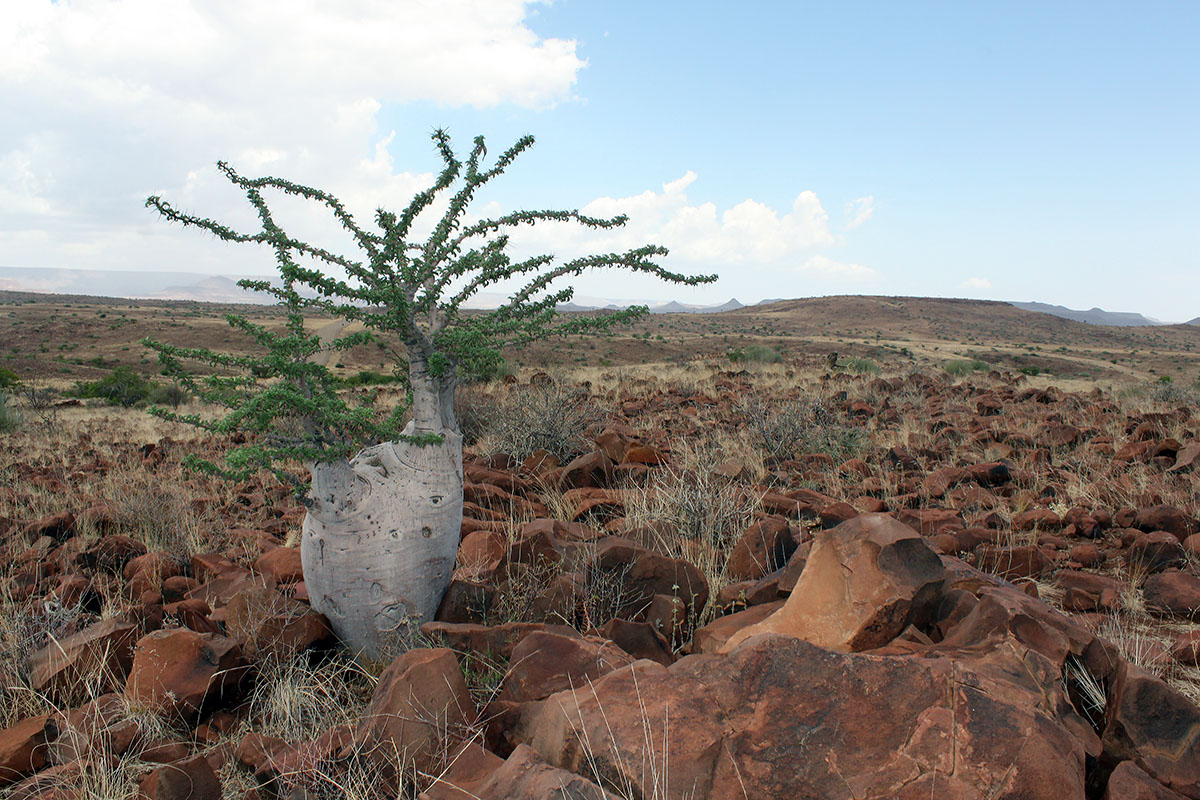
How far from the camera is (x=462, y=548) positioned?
12.4ft

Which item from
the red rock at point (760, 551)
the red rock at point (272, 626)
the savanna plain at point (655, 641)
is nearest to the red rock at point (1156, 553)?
the savanna plain at point (655, 641)

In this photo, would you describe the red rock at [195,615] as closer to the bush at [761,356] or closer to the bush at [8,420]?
the bush at [8,420]

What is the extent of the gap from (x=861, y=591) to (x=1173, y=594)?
1.89m

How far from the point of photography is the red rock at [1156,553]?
3609 millimetres

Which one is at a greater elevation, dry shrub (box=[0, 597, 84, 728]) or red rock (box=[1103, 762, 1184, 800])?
red rock (box=[1103, 762, 1184, 800])

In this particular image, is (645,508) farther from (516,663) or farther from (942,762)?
(942,762)

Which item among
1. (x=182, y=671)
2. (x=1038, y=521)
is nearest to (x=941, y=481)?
(x=1038, y=521)

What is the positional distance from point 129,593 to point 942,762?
12.6ft

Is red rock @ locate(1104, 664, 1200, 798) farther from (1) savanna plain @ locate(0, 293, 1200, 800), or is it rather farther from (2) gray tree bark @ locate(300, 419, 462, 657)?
(2) gray tree bark @ locate(300, 419, 462, 657)

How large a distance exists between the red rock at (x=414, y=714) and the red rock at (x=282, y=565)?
174 cm

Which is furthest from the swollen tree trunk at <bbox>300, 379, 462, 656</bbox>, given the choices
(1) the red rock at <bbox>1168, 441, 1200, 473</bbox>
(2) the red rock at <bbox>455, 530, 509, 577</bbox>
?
(1) the red rock at <bbox>1168, 441, 1200, 473</bbox>

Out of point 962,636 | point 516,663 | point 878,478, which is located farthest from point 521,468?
point 962,636

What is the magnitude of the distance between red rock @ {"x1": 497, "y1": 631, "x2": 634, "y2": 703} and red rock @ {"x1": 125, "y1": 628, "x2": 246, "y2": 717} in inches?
46.5

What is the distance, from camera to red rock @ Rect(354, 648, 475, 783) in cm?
196
